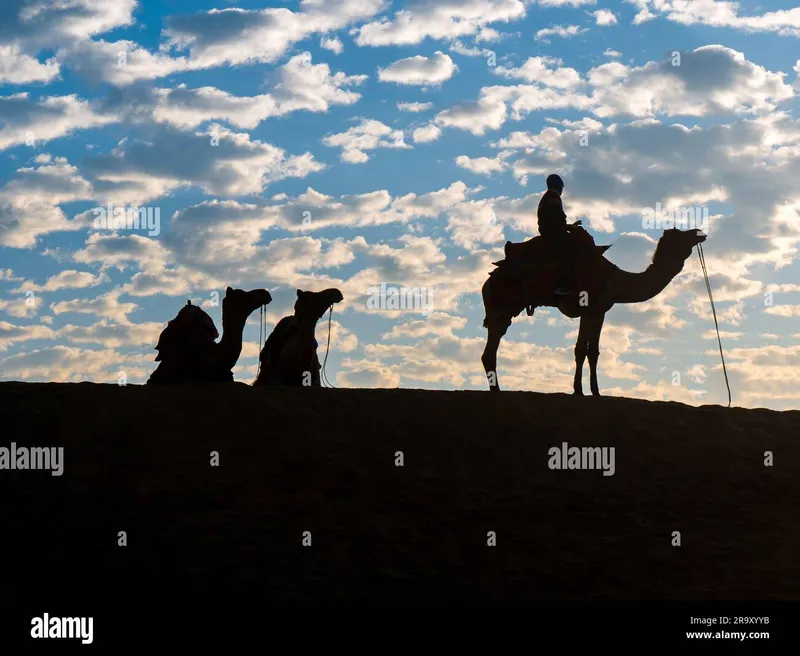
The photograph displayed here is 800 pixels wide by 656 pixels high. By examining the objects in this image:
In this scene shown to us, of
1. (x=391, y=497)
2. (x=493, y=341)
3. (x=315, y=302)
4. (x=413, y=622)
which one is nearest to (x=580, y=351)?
(x=493, y=341)

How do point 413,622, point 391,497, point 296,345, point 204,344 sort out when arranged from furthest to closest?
point 296,345
point 204,344
point 391,497
point 413,622

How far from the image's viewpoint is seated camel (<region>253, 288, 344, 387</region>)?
2167 centimetres

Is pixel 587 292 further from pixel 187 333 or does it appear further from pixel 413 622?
pixel 413 622

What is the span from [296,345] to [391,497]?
493 centimetres

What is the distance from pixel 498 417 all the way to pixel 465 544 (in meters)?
3.79

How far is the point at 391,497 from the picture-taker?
17750 millimetres

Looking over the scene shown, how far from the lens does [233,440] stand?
18.9 meters

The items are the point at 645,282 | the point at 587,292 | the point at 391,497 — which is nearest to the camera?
the point at 391,497

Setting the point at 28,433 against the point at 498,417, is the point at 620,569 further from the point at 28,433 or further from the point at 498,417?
the point at 28,433

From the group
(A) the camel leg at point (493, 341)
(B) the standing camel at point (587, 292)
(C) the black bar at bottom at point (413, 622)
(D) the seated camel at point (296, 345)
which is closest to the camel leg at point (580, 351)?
(B) the standing camel at point (587, 292)

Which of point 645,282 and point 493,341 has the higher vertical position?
point 645,282

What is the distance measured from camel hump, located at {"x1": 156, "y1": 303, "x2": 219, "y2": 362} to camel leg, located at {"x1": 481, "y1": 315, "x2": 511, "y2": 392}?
4902mm

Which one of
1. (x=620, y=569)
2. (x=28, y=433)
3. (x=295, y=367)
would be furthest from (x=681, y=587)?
(x=28, y=433)

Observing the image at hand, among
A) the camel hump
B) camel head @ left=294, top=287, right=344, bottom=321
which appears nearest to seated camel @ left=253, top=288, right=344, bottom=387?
camel head @ left=294, top=287, right=344, bottom=321
